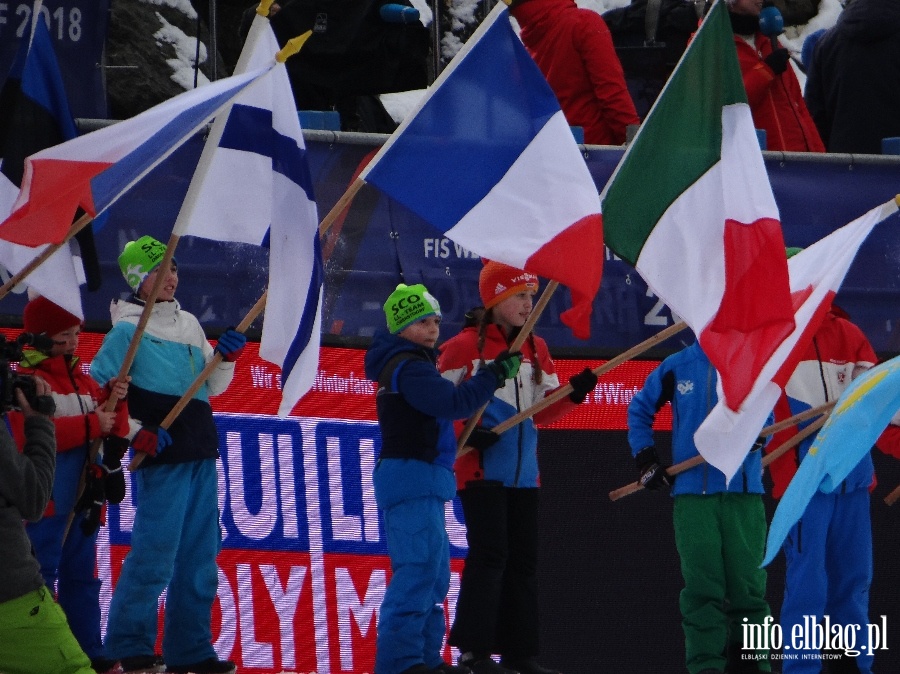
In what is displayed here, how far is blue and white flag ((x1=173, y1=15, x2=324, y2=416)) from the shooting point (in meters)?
6.68

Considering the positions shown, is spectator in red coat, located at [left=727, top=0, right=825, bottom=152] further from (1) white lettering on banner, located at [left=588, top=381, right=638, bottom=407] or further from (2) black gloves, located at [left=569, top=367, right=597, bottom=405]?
(2) black gloves, located at [left=569, top=367, right=597, bottom=405]

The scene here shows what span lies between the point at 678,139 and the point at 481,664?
7.25ft

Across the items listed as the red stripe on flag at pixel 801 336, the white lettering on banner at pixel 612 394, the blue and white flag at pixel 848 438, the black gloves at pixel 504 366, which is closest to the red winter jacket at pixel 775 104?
the white lettering on banner at pixel 612 394

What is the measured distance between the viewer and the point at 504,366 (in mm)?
7105

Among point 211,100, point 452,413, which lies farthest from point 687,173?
point 211,100

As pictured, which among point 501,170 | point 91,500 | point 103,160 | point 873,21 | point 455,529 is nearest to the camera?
point 103,160

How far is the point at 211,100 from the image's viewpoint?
255 inches

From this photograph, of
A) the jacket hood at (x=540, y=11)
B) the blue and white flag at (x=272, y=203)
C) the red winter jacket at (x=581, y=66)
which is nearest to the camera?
the blue and white flag at (x=272, y=203)

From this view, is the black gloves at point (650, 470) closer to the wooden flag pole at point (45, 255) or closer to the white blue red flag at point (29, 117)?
the white blue red flag at point (29, 117)

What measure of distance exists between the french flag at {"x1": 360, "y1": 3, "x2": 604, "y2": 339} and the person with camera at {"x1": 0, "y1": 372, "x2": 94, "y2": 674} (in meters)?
1.73

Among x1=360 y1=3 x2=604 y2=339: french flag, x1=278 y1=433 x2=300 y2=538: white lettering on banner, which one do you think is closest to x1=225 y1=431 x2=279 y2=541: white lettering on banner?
x1=278 y1=433 x2=300 y2=538: white lettering on banner

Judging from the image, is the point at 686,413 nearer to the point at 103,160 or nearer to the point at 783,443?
the point at 783,443

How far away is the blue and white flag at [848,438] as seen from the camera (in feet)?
21.2

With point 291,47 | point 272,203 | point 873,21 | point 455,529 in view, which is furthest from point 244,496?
point 873,21
